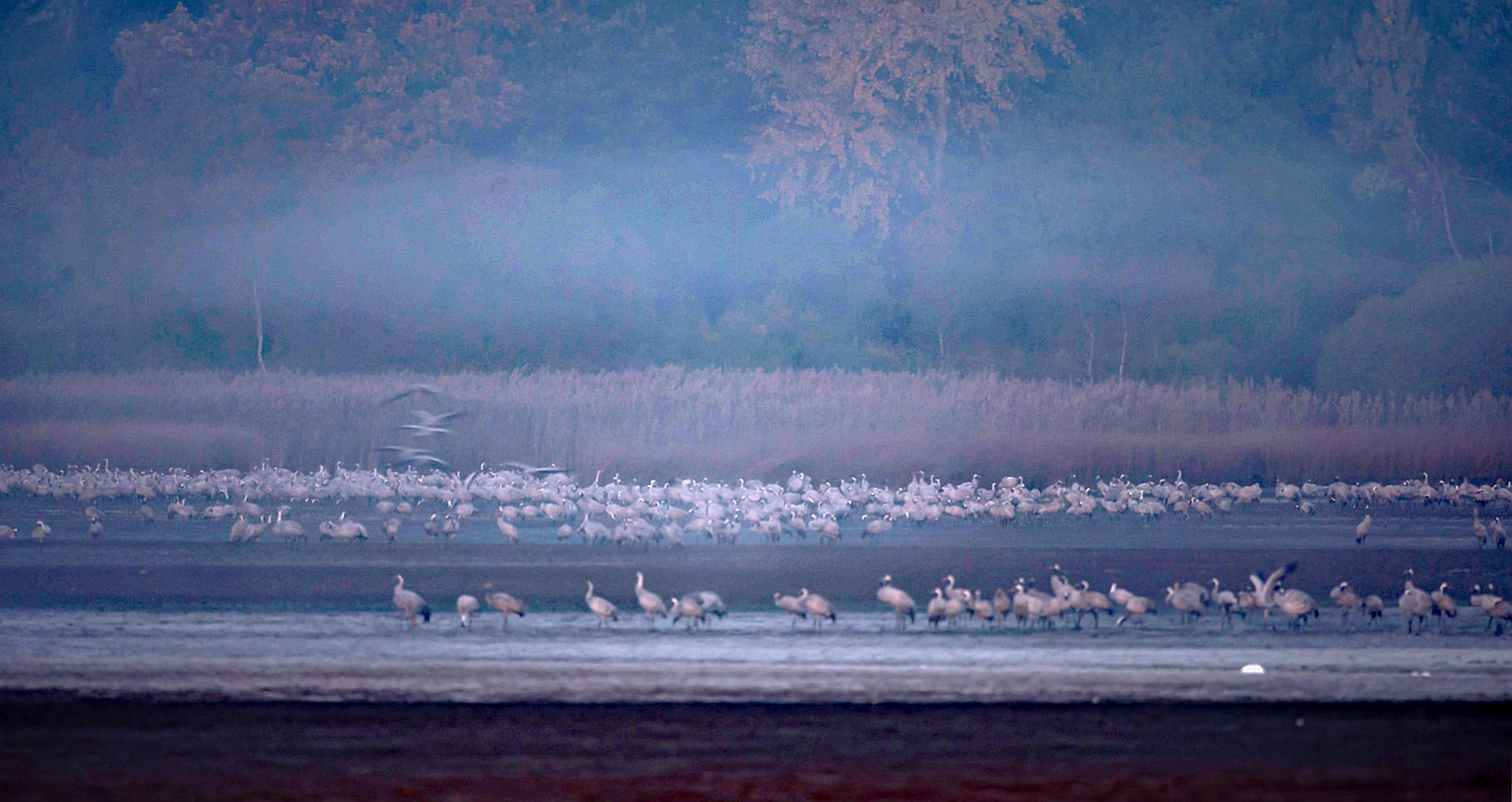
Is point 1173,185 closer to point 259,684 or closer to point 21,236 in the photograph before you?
point 21,236

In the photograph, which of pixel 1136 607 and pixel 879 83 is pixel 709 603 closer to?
pixel 1136 607

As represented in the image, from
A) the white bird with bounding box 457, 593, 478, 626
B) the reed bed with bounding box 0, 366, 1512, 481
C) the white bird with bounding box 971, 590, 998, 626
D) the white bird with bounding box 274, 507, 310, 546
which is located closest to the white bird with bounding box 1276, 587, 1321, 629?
the white bird with bounding box 971, 590, 998, 626

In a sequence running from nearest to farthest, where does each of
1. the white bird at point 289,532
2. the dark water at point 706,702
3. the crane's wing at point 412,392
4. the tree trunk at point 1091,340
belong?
1. the dark water at point 706,702
2. the white bird at point 289,532
3. the crane's wing at point 412,392
4. the tree trunk at point 1091,340

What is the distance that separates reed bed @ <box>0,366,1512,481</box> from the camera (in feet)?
60.5

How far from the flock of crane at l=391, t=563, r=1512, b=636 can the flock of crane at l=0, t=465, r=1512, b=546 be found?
4.15 meters

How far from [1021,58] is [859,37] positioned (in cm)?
288

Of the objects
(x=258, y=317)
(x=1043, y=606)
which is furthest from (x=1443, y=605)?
(x=258, y=317)

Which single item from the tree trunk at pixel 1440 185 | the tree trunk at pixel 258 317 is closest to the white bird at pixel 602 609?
the tree trunk at pixel 258 317

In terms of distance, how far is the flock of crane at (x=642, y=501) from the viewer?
12.9 metres

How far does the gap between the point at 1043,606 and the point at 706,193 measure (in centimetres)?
2310

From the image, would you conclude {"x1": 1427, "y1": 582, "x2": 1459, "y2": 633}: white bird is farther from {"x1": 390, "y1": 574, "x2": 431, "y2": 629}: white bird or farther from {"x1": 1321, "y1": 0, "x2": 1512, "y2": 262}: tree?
{"x1": 1321, "y1": 0, "x2": 1512, "y2": 262}: tree

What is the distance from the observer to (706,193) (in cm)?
3044

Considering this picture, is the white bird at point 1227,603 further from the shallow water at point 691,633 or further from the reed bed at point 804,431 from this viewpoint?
the reed bed at point 804,431

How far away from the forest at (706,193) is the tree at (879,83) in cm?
12
